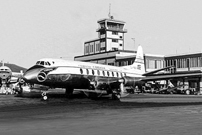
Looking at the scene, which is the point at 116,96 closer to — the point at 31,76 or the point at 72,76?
the point at 72,76

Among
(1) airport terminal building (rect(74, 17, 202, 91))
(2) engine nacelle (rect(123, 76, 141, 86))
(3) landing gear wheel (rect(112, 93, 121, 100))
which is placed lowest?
(3) landing gear wheel (rect(112, 93, 121, 100))

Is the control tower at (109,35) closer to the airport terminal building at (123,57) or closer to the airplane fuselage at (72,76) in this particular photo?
the airport terminal building at (123,57)

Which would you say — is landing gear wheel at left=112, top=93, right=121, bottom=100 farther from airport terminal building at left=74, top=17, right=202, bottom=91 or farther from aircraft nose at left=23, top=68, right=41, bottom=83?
aircraft nose at left=23, top=68, right=41, bottom=83

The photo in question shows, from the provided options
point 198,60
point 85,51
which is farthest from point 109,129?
point 85,51

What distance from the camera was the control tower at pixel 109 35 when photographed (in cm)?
14288

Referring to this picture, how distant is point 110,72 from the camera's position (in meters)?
37.3

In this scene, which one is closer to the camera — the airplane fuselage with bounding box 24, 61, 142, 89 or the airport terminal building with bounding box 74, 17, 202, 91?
the airplane fuselage with bounding box 24, 61, 142, 89

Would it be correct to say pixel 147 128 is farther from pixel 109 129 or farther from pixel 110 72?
pixel 110 72

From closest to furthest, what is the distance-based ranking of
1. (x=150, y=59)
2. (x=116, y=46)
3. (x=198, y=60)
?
1. (x=198, y=60)
2. (x=150, y=59)
3. (x=116, y=46)

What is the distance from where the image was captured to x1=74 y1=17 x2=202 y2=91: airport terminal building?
3428 inches

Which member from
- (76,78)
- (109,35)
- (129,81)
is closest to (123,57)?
(109,35)

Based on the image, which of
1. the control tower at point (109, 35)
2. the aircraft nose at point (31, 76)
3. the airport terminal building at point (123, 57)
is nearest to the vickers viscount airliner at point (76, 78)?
the aircraft nose at point (31, 76)

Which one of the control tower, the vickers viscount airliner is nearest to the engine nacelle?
the vickers viscount airliner

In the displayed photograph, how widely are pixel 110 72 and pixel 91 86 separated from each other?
17.0ft
